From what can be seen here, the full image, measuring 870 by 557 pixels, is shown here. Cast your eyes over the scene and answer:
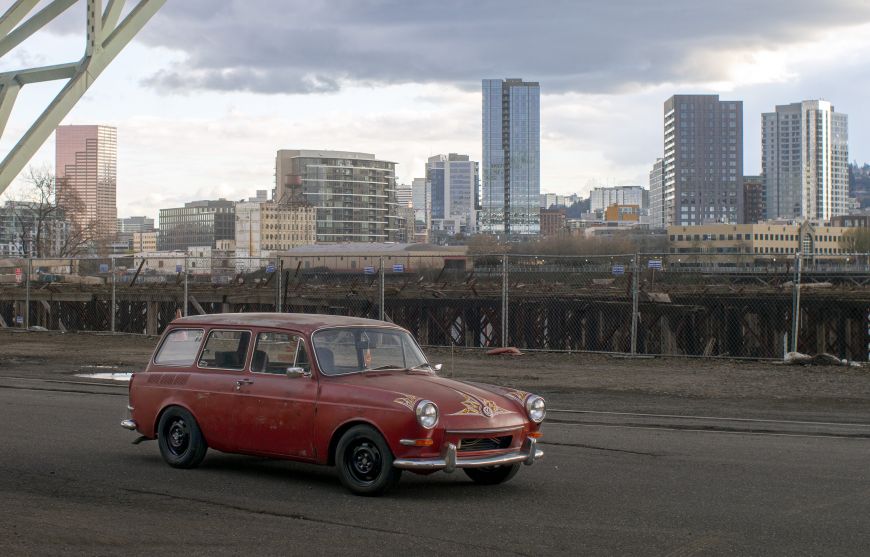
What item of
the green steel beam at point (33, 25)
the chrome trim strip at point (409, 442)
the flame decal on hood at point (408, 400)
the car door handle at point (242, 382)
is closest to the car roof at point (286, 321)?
the car door handle at point (242, 382)

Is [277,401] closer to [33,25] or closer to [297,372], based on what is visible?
[297,372]

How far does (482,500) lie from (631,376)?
12.0 m

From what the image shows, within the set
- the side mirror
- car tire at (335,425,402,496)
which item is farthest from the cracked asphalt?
the side mirror

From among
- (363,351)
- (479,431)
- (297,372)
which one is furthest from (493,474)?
(297,372)

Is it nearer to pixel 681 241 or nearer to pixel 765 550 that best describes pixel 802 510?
pixel 765 550

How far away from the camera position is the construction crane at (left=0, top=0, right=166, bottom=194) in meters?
10.7

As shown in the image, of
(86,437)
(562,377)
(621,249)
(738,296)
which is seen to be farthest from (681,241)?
(86,437)

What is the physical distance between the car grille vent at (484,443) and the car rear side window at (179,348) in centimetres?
316

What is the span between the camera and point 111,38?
37.4ft

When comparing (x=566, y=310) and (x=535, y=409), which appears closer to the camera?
(x=535, y=409)

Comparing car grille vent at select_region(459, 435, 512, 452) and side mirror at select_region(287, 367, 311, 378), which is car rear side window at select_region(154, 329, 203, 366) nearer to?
side mirror at select_region(287, 367, 311, 378)

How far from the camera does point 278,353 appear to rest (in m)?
10.2

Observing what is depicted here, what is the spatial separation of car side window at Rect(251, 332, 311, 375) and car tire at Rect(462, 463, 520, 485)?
68.7 inches

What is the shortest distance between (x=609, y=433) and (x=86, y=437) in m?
6.09
